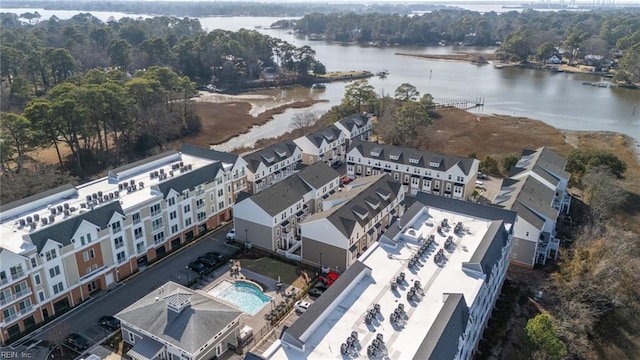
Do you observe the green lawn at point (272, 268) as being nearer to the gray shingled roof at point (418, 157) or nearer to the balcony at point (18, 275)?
the balcony at point (18, 275)

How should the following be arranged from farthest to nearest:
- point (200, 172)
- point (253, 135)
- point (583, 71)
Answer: point (583, 71)
point (253, 135)
point (200, 172)

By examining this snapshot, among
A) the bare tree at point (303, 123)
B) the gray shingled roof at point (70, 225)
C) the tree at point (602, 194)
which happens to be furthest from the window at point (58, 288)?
the bare tree at point (303, 123)

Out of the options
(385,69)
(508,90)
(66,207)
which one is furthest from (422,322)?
(385,69)

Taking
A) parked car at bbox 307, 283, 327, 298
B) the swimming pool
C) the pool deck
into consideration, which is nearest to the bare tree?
the pool deck

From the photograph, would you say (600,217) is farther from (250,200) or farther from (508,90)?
(508,90)

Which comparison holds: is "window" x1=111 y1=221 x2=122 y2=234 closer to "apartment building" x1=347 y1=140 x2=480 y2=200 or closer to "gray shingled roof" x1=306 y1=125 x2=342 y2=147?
"gray shingled roof" x1=306 y1=125 x2=342 y2=147
